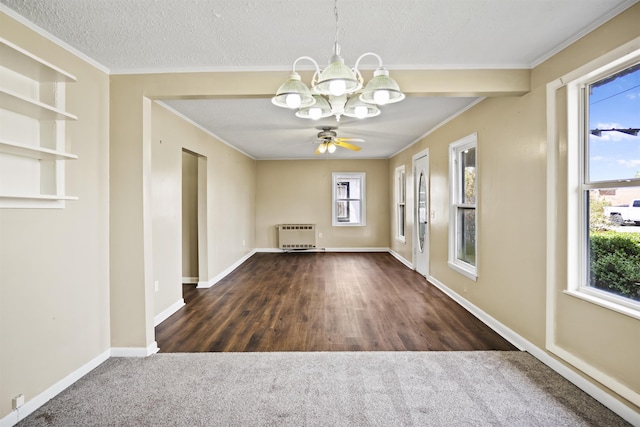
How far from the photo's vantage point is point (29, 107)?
5.87ft

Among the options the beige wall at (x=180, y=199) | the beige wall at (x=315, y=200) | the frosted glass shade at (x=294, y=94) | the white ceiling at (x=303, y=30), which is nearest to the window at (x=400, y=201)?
the beige wall at (x=315, y=200)

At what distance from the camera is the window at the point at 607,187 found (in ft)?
6.00

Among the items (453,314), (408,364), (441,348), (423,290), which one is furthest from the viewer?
(423,290)

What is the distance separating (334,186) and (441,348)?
5.42 meters

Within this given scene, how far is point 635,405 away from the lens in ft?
5.65

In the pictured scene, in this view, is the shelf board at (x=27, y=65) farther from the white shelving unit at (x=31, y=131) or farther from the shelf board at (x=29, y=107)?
the shelf board at (x=29, y=107)

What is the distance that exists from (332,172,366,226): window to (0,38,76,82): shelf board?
6.12 meters

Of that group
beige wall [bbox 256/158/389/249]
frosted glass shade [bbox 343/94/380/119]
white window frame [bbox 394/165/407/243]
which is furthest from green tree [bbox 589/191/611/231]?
beige wall [bbox 256/158/389/249]

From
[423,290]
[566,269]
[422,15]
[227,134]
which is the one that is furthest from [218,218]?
[566,269]

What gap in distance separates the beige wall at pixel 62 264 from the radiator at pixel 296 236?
5195 mm

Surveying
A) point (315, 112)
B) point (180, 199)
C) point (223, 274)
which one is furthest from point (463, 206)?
point (223, 274)

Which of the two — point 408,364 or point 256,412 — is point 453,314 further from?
point 256,412

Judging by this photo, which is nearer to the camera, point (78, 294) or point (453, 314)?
point (78, 294)

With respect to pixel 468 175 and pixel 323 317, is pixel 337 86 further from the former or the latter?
pixel 468 175
